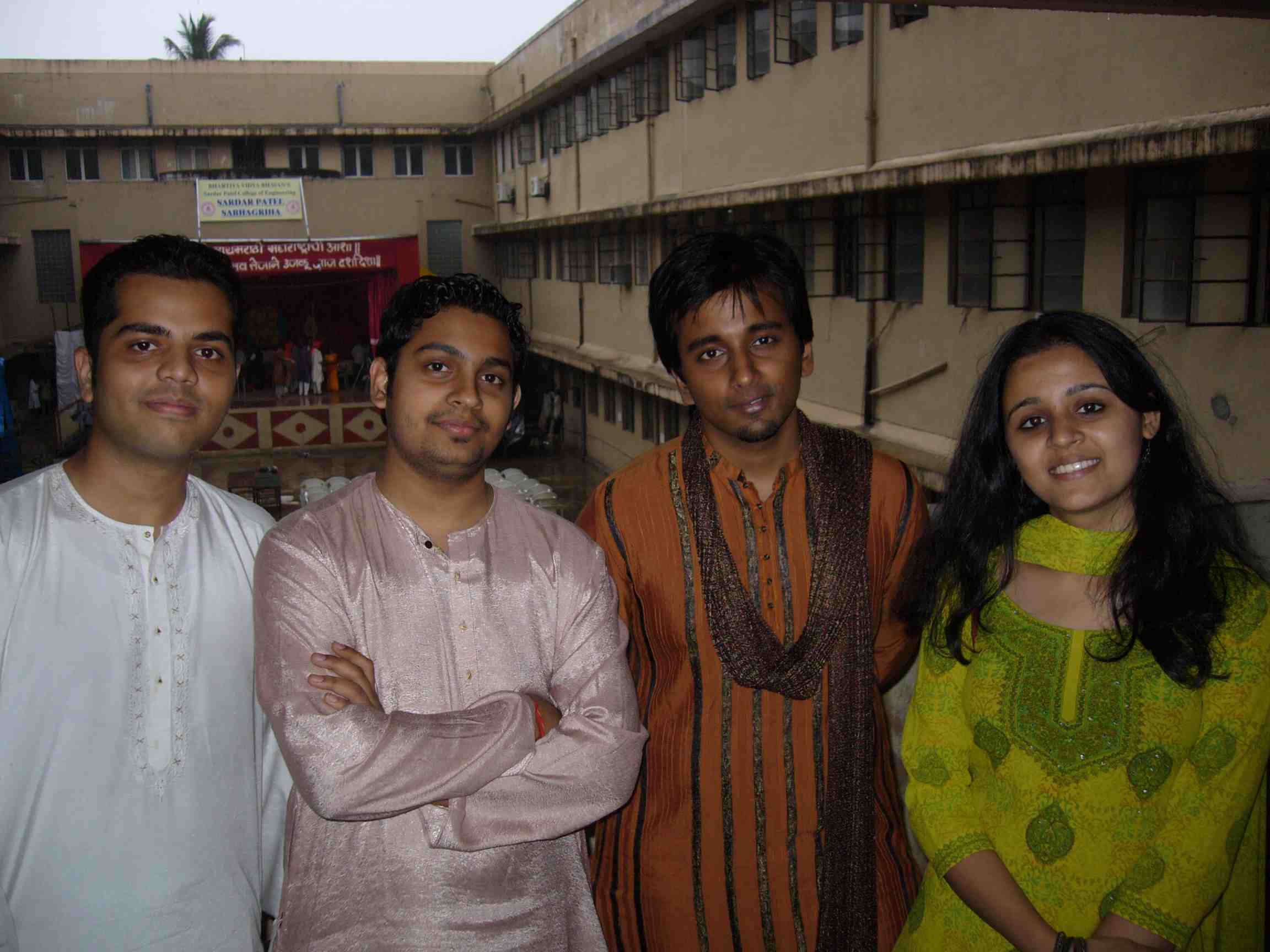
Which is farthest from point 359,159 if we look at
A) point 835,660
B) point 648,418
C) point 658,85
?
point 835,660

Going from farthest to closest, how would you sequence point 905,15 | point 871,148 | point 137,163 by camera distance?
point 137,163, point 871,148, point 905,15

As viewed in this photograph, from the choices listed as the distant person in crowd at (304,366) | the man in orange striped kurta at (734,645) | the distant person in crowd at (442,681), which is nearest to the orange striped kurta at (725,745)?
the man in orange striped kurta at (734,645)

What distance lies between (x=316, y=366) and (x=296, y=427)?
3069 mm

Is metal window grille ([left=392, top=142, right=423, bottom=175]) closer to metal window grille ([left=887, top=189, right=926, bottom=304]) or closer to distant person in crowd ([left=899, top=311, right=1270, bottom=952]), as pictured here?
metal window grille ([left=887, top=189, right=926, bottom=304])

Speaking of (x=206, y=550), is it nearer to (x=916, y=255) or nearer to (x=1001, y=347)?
(x=1001, y=347)

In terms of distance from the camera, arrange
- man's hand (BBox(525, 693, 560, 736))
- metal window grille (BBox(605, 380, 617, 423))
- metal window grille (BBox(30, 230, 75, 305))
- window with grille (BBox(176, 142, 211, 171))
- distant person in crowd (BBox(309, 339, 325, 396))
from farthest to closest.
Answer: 1. window with grille (BBox(176, 142, 211, 171))
2. metal window grille (BBox(30, 230, 75, 305))
3. distant person in crowd (BBox(309, 339, 325, 396))
4. metal window grille (BBox(605, 380, 617, 423))
5. man's hand (BBox(525, 693, 560, 736))

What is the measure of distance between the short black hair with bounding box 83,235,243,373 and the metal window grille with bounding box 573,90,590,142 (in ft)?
→ 52.7

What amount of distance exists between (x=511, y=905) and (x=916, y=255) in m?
7.25

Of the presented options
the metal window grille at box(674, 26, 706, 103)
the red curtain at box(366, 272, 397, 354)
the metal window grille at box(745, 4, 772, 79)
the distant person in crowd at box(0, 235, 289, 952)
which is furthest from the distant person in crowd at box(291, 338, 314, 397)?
the distant person in crowd at box(0, 235, 289, 952)

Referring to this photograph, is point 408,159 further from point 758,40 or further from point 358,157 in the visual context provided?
point 758,40

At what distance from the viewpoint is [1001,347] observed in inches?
80.7

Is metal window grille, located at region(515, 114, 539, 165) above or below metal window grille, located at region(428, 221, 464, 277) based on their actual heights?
above

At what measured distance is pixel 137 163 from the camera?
2405 cm

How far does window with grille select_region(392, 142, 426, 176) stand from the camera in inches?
979
